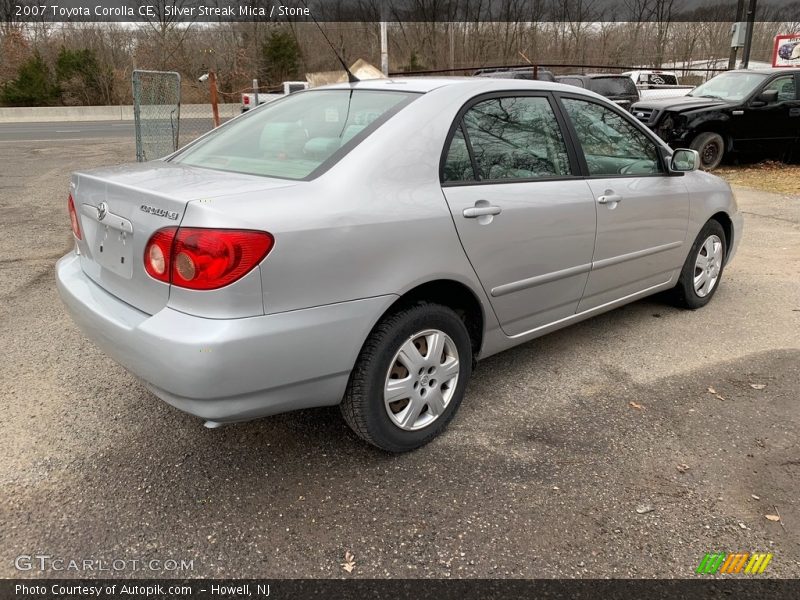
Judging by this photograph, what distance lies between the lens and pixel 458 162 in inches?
114

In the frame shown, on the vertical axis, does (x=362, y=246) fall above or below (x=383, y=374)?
above

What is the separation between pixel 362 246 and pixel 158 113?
7341 mm

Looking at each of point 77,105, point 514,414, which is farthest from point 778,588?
point 77,105

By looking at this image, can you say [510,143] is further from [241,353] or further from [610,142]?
[241,353]

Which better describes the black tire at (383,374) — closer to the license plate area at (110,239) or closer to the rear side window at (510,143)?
the rear side window at (510,143)

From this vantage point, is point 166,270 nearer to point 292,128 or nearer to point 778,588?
point 292,128

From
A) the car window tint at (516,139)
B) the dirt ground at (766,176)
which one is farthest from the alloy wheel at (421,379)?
the dirt ground at (766,176)

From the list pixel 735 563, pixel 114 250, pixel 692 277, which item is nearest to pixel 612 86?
pixel 692 277

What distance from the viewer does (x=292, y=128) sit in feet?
10.2

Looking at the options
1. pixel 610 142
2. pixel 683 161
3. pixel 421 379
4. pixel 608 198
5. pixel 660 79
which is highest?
pixel 660 79

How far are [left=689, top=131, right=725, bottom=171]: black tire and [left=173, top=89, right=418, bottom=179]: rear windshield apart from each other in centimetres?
959

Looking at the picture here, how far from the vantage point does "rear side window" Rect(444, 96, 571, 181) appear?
2.94 metres

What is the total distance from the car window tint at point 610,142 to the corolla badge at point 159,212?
7.56ft

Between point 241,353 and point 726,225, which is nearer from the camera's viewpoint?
point 241,353
